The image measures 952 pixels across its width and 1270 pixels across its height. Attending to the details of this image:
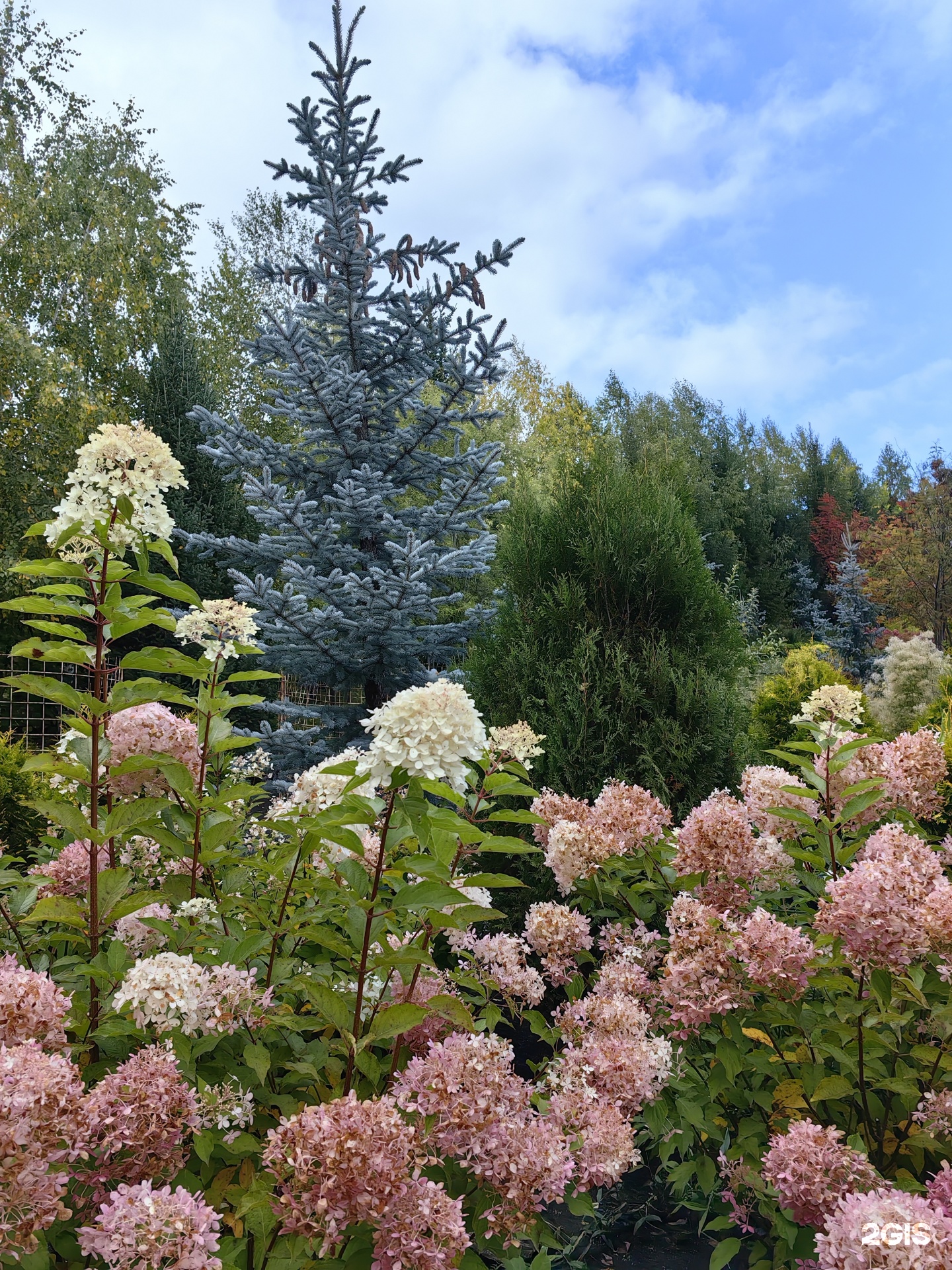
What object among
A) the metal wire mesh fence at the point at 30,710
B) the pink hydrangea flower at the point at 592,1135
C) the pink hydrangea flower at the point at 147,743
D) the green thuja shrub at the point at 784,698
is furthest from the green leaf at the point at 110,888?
the metal wire mesh fence at the point at 30,710

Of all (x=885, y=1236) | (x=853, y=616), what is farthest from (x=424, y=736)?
(x=853, y=616)

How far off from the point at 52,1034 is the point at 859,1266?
1277 millimetres

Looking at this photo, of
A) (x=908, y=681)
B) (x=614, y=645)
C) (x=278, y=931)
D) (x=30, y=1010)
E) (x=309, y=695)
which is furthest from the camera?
(x=309, y=695)

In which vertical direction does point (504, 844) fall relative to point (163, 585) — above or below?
below

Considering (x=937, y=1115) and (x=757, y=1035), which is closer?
(x=937, y=1115)

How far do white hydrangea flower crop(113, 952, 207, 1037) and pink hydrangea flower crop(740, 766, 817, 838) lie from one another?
1.55 m

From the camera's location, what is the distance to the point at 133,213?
56.9 ft

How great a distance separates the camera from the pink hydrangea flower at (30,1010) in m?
1.27

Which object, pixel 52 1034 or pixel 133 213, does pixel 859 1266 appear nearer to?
pixel 52 1034

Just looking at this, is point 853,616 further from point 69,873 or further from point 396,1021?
point 396,1021

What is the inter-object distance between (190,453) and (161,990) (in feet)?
38.7

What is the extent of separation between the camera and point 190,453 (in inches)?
475

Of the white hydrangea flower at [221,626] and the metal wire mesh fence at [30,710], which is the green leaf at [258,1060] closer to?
the white hydrangea flower at [221,626]

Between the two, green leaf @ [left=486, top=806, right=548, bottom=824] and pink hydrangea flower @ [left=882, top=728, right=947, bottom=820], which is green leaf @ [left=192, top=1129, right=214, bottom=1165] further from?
pink hydrangea flower @ [left=882, top=728, right=947, bottom=820]
